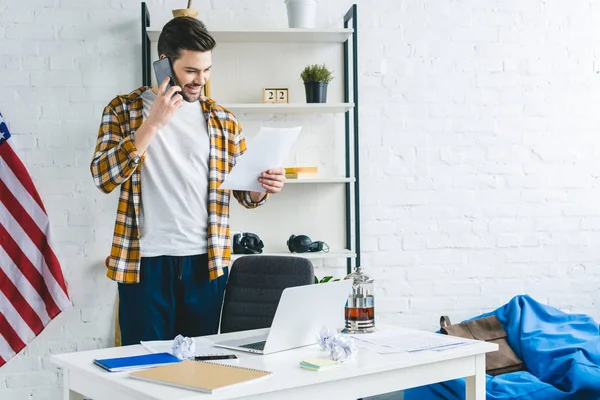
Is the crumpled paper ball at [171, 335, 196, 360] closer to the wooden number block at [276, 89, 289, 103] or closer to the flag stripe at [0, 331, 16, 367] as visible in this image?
the flag stripe at [0, 331, 16, 367]

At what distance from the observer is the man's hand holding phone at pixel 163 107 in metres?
2.28

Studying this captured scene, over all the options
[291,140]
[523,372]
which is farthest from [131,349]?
[523,372]

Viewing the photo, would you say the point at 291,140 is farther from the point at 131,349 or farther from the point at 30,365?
the point at 30,365

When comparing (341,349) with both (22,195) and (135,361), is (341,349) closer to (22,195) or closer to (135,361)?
(135,361)

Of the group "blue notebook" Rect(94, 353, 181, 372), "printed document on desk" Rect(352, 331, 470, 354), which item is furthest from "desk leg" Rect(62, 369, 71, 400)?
"printed document on desk" Rect(352, 331, 470, 354)

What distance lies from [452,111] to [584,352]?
1408mm

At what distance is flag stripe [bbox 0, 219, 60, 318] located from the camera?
3.22 metres

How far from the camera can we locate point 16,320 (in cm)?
323

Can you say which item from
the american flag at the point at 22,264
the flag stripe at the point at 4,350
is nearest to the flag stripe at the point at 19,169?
the american flag at the point at 22,264

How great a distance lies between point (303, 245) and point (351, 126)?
26.4 inches

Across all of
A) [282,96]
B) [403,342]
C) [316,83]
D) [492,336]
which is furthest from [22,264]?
[492,336]

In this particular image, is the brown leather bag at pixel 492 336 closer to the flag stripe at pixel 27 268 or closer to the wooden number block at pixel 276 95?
the wooden number block at pixel 276 95

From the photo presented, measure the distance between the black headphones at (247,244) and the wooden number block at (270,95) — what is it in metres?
0.63

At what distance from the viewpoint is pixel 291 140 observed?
7.07 ft
